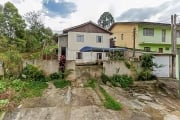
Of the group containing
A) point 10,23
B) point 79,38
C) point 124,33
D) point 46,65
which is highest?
point 10,23

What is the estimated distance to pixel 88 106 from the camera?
1127cm

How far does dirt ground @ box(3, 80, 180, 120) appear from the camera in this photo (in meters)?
10.2

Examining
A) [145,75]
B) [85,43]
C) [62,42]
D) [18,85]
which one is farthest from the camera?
[62,42]

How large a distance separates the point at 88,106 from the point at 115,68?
5.29 metres

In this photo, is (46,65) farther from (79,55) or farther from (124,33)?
(124,33)

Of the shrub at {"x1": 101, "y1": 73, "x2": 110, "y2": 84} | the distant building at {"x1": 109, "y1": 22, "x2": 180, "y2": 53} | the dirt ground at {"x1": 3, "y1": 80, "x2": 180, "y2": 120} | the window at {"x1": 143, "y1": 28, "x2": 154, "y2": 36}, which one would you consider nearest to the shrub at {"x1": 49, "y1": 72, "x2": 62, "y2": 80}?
the dirt ground at {"x1": 3, "y1": 80, "x2": 180, "y2": 120}

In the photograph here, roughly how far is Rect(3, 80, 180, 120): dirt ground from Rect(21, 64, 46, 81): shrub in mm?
1142

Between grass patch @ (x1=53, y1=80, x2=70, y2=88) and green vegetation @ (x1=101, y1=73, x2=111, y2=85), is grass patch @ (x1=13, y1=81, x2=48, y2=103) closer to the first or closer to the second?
grass patch @ (x1=53, y1=80, x2=70, y2=88)

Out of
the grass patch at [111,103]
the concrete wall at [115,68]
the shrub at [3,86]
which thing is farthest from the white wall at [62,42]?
the grass patch at [111,103]

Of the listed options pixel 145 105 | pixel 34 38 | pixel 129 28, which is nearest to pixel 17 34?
pixel 34 38

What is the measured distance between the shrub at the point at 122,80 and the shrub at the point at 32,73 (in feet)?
14.7

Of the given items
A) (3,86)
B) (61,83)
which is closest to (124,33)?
(61,83)

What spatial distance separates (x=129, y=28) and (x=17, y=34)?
13204 millimetres

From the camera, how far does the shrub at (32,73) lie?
14633 mm
